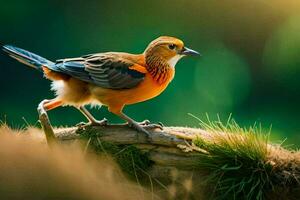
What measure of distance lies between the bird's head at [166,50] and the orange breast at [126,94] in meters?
0.09

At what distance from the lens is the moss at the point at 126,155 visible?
93.2 inches

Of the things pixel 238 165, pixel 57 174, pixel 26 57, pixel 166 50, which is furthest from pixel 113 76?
pixel 238 165

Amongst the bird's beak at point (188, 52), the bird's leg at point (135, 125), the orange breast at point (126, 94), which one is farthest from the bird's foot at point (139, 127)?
the bird's beak at point (188, 52)

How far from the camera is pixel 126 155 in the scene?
7.84 ft

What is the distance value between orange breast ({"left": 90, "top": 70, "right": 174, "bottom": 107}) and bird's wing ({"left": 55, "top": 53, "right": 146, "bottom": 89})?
0.02 m

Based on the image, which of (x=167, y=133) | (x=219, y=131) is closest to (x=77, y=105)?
(x=167, y=133)

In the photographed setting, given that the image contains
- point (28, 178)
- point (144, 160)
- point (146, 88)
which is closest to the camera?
point (28, 178)

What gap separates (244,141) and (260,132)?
0.07 m

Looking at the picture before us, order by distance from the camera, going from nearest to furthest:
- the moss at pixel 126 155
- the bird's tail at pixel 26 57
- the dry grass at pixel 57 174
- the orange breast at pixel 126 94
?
the dry grass at pixel 57 174 < the moss at pixel 126 155 < the orange breast at pixel 126 94 < the bird's tail at pixel 26 57

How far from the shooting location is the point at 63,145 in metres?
2.46

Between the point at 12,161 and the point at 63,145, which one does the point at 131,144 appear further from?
the point at 12,161

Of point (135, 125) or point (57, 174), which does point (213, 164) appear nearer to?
point (135, 125)

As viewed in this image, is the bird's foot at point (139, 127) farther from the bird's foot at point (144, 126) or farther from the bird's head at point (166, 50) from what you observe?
the bird's head at point (166, 50)

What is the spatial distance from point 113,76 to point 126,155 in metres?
0.41
